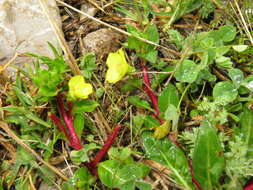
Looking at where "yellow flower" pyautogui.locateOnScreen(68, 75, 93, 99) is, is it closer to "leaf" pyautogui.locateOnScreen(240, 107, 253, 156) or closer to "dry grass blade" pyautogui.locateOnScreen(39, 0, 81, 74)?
"dry grass blade" pyautogui.locateOnScreen(39, 0, 81, 74)

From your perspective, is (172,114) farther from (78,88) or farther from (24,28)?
(24,28)

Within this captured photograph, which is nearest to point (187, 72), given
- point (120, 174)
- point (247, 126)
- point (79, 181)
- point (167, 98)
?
point (167, 98)

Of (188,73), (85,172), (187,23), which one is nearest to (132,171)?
(85,172)

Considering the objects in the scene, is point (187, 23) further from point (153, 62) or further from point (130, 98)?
point (130, 98)

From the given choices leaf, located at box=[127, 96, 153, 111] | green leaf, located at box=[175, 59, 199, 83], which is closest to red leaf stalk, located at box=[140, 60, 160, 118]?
leaf, located at box=[127, 96, 153, 111]

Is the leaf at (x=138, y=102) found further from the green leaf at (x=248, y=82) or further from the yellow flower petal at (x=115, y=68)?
the green leaf at (x=248, y=82)
